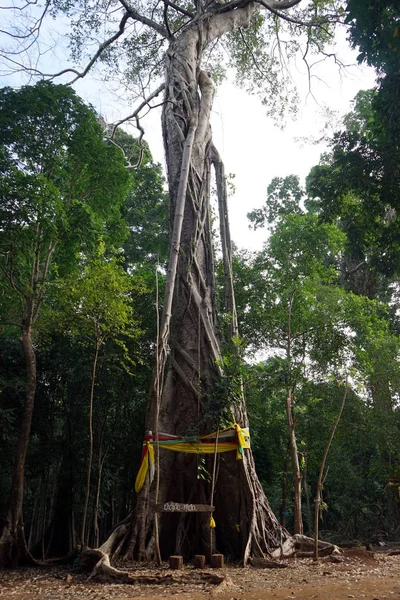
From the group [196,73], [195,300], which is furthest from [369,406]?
[196,73]

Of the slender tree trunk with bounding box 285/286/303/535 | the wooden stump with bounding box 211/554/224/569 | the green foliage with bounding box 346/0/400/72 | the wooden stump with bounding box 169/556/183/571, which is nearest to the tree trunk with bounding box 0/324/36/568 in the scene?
the wooden stump with bounding box 169/556/183/571

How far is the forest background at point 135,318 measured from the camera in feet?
18.6

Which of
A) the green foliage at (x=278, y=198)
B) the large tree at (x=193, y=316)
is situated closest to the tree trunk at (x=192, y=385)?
the large tree at (x=193, y=316)

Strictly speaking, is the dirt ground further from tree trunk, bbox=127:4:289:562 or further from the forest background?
the forest background

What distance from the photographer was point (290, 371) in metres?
5.46

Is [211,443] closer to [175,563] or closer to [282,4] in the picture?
[175,563]

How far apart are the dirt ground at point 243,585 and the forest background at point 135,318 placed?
3.77 feet

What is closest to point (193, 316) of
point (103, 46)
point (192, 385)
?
point (192, 385)

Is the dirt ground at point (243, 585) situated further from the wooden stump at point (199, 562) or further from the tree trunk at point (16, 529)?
the tree trunk at point (16, 529)

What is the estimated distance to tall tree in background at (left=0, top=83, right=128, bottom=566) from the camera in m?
5.61

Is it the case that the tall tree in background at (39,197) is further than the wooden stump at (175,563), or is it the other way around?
the tall tree in background at (39,197)

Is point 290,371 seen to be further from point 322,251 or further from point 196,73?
point 196,73

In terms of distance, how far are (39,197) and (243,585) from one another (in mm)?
4500

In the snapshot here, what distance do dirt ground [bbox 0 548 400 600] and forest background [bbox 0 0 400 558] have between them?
1.15 m
